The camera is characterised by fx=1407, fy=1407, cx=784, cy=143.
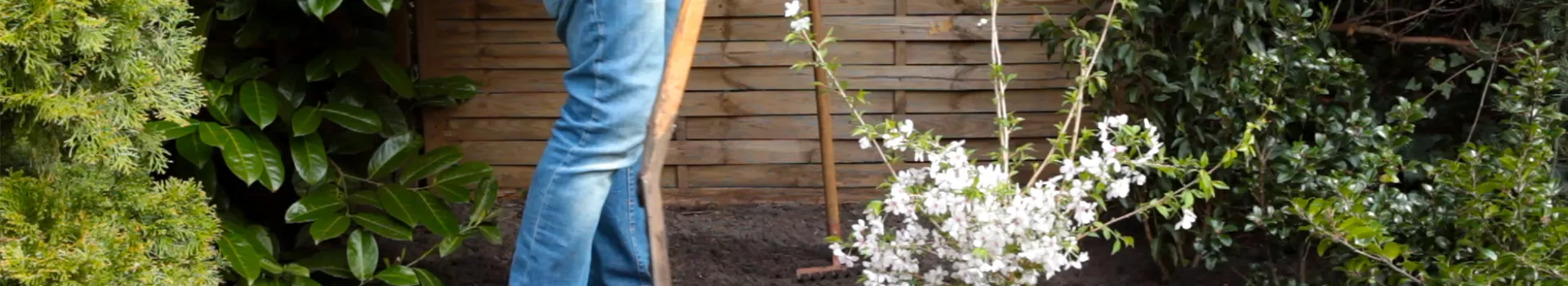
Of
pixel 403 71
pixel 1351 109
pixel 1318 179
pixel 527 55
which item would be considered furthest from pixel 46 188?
pixel 1351 109

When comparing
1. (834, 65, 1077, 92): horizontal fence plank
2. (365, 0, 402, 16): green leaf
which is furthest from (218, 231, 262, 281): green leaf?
(834, 65, 1077, 92): horizontal fence plank

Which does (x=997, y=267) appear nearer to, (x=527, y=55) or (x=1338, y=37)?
(x=1338, y=37)

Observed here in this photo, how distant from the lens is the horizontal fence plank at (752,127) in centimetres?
362

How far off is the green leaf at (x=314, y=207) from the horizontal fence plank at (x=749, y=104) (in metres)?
0.70

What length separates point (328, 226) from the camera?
280cm

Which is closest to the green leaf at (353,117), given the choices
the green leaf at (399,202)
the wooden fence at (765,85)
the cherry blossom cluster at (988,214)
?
the green leaf at (399,202)

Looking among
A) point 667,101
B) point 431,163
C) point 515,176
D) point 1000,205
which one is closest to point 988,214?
point 1000,205

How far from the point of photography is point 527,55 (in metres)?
3.57

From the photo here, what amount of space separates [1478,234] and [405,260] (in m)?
2.28

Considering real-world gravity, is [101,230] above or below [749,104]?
above

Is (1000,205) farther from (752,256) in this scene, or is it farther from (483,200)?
(483,200)

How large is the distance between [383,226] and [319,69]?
482mm

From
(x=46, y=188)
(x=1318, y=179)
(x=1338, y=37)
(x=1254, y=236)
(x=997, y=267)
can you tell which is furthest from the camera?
(x=1254, y=236)

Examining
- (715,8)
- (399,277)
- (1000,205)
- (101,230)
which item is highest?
(101,230)
